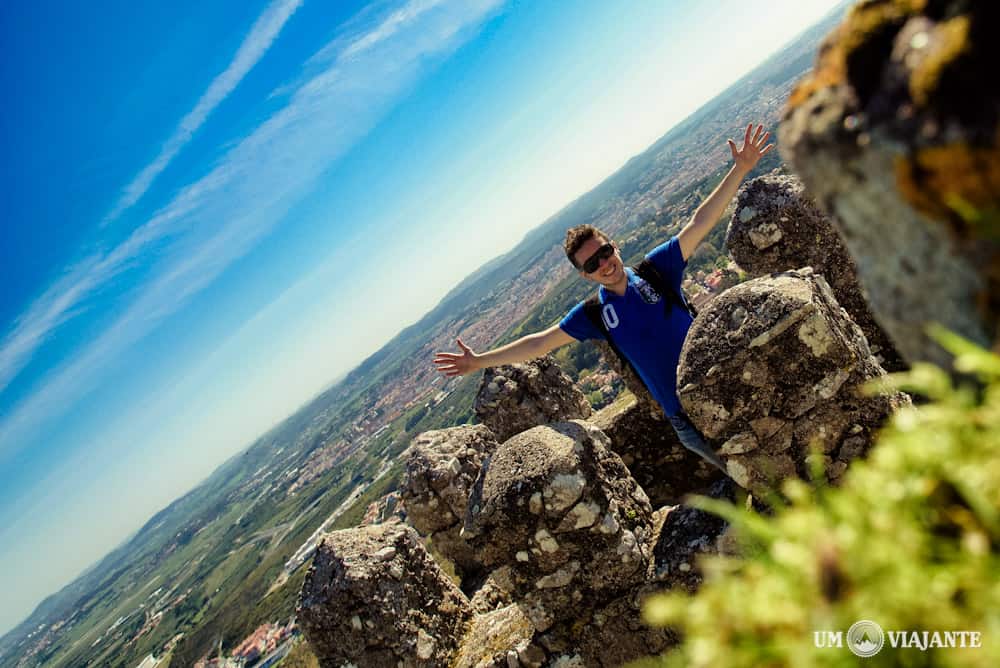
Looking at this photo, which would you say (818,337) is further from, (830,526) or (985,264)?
(830,526)

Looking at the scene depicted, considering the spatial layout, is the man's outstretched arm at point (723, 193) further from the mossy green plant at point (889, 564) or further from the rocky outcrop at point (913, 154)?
the mossy green plant at point (889, 564)

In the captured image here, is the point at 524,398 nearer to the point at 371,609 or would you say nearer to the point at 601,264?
the point at 371,609

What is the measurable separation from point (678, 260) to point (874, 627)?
17.0ft

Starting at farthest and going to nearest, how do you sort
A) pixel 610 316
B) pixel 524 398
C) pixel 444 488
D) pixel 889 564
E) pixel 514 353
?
pixel 524 398, pixel 444 488, pixel 514 353, pixel 610 316, pixel 889 564

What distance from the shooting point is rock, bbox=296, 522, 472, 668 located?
256 inches

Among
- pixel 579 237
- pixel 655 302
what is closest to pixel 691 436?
pixel 655 302

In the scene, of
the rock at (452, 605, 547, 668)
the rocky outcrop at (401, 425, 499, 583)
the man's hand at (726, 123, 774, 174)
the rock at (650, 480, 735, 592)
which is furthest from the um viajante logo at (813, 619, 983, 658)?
the rocky outcrop at (401, 425, 499, 583)

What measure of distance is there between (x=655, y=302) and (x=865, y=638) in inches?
189

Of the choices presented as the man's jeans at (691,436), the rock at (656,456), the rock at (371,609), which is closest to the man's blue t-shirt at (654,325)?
the man's jeans at (691,436)

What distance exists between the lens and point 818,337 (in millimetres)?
4188

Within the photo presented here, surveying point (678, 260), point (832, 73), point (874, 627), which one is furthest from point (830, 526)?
point (678, 260)

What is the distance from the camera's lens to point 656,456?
7.47 metres

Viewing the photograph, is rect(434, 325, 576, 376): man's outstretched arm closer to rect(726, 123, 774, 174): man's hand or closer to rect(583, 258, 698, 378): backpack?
rect(583, 258, 698, 378): backpack

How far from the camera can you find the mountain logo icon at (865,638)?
0.97 metres
